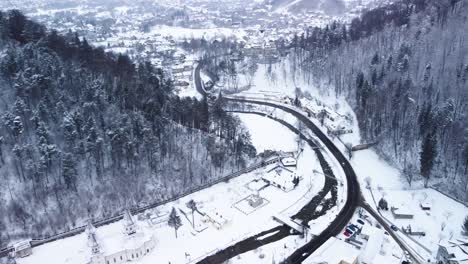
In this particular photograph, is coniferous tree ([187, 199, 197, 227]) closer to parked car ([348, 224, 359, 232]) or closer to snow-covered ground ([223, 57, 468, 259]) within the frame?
snow-covered ground ([223, 57, 468, 259])

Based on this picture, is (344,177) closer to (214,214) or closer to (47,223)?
(214,214)

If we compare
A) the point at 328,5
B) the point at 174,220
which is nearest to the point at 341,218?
the point at 174,220

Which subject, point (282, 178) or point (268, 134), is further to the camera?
point (268, 134)

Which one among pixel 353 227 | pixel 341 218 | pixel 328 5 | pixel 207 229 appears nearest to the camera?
pixel 207 229

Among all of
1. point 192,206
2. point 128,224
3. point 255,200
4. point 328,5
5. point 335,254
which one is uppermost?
point 328,5

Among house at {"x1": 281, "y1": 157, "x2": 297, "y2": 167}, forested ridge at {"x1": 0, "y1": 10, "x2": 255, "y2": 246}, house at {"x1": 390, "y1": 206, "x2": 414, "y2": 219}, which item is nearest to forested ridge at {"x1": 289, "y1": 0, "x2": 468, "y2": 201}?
house at {"x1": 390, "y1": 206, "x2": 414, "y2": 219}

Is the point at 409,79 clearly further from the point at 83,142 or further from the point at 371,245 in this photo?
the point at 83,142
